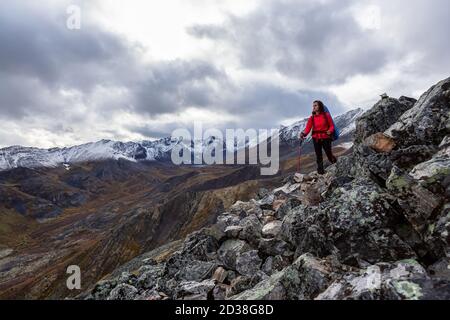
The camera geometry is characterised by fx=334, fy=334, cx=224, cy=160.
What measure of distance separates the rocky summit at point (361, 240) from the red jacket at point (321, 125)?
184 centimetres

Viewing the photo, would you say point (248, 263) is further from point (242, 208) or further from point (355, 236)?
point (242, 208)

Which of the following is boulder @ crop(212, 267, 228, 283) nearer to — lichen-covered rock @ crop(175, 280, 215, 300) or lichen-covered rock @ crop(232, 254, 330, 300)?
lichen-covered rock @ crop(175, 280, 215, 300)

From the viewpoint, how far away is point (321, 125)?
59.1ft

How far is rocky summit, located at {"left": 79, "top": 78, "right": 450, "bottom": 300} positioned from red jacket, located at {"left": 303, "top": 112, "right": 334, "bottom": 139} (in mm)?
1844

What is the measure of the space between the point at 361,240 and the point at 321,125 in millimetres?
8988

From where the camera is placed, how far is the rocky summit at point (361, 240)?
8.53 metres

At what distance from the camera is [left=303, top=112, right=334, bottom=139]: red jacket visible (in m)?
17.7

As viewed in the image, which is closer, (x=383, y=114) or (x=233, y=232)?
(x=233, y=232)

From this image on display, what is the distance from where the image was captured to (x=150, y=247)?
82625 mm

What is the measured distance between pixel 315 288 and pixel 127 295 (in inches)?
417
